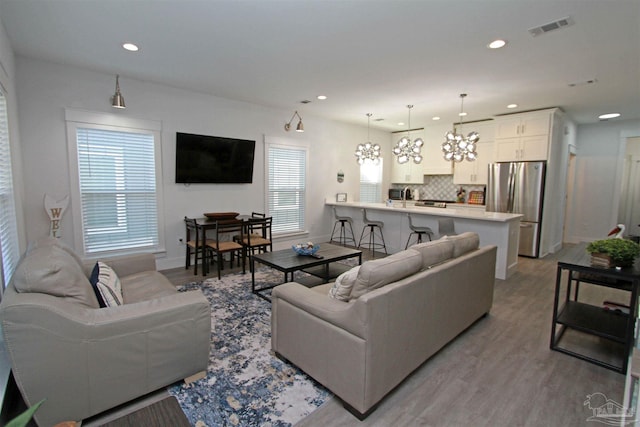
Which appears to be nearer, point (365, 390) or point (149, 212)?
point (365, 390)

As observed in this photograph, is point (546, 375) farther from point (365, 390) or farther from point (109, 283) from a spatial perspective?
point (109, 283)

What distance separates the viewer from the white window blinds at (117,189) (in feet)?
13.3

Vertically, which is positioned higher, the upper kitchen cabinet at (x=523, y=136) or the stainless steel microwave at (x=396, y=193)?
the upper kitchen cabinet at (x=523, y=136)

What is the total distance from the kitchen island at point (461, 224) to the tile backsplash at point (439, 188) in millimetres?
2438

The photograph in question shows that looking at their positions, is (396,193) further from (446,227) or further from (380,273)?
(380,273)

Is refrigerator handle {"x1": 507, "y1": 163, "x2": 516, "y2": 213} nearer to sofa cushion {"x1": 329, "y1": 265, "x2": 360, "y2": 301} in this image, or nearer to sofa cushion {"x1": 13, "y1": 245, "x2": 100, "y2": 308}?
sofa cushion {"x1": 329, "y1": 265, "x2": 360, "y2": 301}

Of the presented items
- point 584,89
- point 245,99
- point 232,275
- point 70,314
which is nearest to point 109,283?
point 70,314

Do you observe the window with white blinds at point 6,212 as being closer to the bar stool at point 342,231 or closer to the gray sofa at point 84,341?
the gray sofa at point 84,341

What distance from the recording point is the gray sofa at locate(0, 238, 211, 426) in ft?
5.10

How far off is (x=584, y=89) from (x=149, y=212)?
6512mm

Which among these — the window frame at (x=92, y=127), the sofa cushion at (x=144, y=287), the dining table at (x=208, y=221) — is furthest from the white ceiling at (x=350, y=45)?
the sofa cushion at (x=144, y=287)

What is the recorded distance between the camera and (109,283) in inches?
88.1

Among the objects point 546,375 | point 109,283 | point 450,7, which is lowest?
point 546,375

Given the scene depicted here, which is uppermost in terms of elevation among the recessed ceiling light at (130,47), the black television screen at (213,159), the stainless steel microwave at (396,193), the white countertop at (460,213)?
the recessed ceiling light at (130,47)
